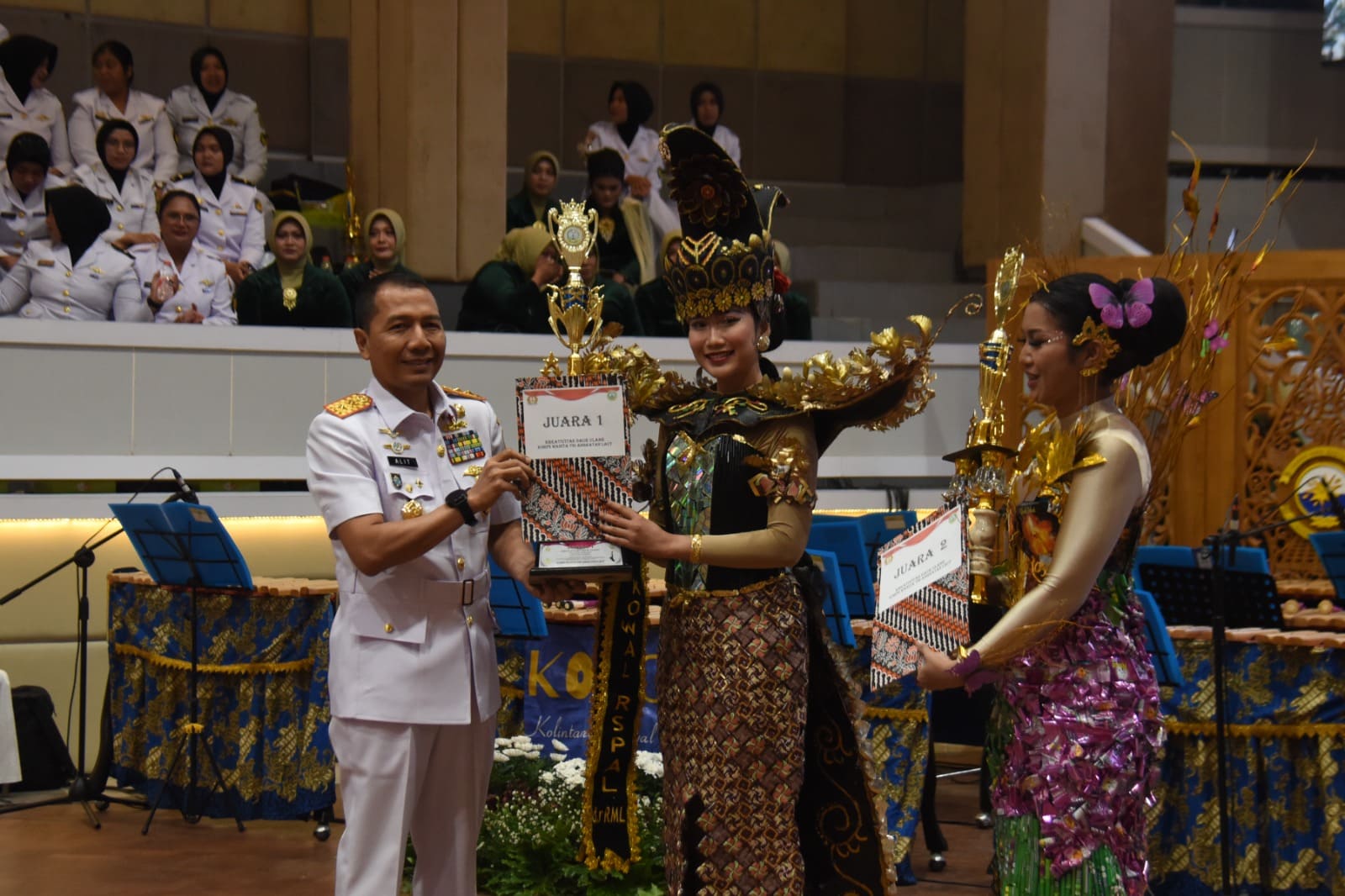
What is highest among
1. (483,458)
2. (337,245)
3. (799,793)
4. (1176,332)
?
(337,245)

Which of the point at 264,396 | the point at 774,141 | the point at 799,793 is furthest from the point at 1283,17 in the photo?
the point at 799,793

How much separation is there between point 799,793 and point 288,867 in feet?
9.00

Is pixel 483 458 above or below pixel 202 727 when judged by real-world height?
above

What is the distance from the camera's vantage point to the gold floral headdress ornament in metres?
3.44

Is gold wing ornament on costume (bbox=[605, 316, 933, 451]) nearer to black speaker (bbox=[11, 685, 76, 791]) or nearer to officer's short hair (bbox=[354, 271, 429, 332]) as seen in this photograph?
officer's short hair (bbox=[354, 271, 429, 332])

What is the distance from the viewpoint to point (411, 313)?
137 inches

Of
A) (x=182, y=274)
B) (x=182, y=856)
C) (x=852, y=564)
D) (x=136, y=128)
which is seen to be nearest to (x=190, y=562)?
(x=182, y=856)

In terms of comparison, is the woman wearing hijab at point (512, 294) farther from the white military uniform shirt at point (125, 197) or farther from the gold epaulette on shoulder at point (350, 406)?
the gold epaulette on shoulder at point (350, 406)

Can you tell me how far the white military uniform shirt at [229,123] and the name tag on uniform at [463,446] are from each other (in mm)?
6183

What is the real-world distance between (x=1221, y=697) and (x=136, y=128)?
6.46 meters

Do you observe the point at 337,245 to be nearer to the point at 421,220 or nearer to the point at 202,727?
the point at 421,220

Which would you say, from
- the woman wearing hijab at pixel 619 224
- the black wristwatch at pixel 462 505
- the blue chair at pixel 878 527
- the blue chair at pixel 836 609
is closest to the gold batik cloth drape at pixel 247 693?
the blue chair at pixel 836 609

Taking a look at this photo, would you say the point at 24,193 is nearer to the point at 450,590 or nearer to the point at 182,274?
the point at 182,274

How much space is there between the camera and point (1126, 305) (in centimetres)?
324
